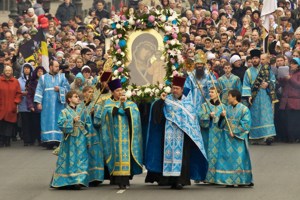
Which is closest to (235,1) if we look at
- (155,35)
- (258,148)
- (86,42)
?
(86,42)

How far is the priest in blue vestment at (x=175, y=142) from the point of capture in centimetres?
2389

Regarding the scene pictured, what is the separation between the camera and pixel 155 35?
83.8 ft

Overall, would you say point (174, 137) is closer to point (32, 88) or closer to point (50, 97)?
point (50, 97)

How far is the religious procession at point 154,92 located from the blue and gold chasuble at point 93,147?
15 millimetres

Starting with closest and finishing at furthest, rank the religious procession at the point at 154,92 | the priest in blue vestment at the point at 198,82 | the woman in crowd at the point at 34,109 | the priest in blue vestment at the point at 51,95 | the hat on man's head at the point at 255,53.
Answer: the religious procession at the point at 154,92, the priest in blue vestment at the point at 198,82, the priest in blue vestment at the point at 51,95, the hat on man's head at the point at 255,53, the woman in crowd at the point at 34,109

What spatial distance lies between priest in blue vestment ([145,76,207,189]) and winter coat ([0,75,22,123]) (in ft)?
27.4

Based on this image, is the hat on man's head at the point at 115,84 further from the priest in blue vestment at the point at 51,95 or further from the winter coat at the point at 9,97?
the winter coat at the point at 9,97

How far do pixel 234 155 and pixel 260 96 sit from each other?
25.5 ft

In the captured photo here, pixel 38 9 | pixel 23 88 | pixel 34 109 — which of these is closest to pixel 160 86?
pixel 34 109

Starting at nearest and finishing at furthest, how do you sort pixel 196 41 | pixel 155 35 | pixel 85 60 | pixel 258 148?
pixel 155 35 → pixel 258 148 → pixel 85 60 → pixel 196 41

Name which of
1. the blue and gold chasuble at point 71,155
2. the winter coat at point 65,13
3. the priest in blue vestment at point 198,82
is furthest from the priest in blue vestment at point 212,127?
the winter coat at point 65,13

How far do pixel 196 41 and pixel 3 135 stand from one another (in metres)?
5.76

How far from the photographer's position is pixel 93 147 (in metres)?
24.4

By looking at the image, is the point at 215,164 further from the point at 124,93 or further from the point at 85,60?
the point at 85,60
